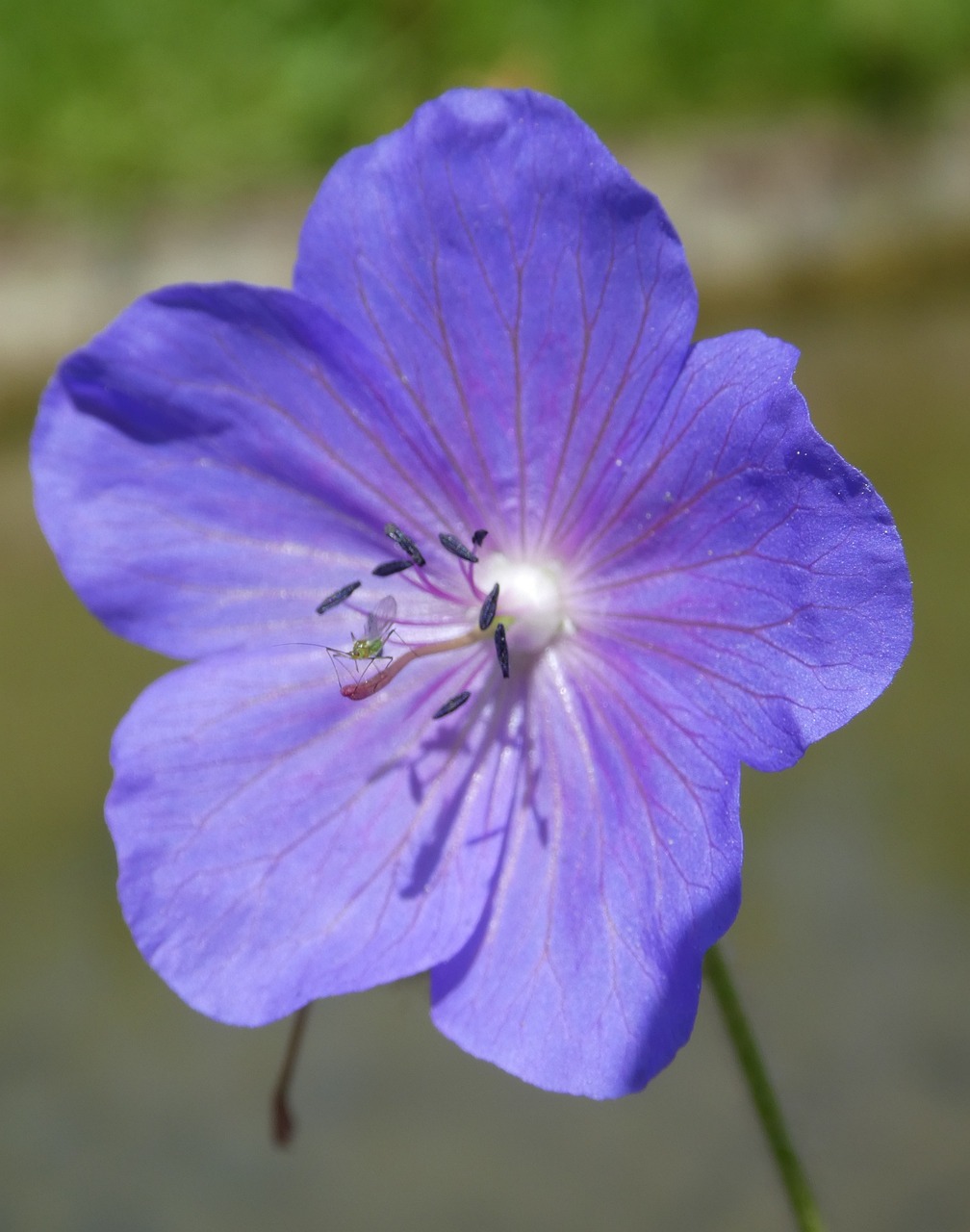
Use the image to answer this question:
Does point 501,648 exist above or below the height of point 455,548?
below

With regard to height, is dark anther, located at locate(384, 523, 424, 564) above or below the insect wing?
above

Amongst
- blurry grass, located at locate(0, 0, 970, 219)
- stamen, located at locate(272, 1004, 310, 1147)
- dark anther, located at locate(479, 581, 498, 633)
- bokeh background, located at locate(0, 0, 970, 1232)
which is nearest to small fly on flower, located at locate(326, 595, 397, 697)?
dark anther, located at locate(479, 581, 498, 633)

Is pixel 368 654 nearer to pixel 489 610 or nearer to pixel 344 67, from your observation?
pixel 489 610

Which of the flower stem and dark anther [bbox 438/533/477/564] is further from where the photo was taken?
dark anther [bbox 438/533/477/564]

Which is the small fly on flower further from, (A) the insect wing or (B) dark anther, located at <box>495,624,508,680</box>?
(B) dark anther, located at <box>495,624,508,680</box>

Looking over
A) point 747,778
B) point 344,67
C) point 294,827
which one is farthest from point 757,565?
point 344,67

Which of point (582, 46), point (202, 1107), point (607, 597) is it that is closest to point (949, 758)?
point (202, 1107)
